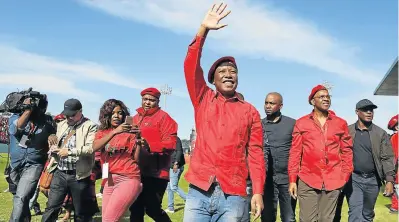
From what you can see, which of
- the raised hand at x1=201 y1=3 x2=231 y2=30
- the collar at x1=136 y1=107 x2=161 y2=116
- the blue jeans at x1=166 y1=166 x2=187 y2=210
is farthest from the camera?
the blue jeans at x1=166 y1=166 x2=187 y2=210

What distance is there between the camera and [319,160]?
6.12 m

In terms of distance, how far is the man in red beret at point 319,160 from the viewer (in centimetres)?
604

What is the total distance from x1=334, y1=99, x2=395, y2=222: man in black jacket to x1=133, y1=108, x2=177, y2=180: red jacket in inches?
108

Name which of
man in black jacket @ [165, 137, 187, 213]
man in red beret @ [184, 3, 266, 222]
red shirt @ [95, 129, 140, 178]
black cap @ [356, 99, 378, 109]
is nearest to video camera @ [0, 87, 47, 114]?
red shirt @ [95, 129, 140, 178]

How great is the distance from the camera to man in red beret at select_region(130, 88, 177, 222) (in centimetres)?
632

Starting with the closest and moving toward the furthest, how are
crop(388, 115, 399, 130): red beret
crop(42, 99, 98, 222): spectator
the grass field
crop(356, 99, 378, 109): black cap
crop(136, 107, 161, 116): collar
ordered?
crop(42, 99, 98, 222): spectator
crop(136, 107, 161, 116): collar
crop(356, 99, 378, 109): black cap
the grass field
crop(388, 115, 399, 130): red beret

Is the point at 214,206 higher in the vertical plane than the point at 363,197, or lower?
higher

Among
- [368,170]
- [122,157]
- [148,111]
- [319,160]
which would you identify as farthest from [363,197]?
[122,157]

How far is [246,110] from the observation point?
11.8 feet

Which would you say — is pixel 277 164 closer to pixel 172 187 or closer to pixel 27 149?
pixel 27 149

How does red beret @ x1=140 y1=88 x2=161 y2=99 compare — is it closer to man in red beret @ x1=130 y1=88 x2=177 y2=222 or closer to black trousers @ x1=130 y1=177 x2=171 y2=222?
man in red beret @ x1=130 y1=88 x2=177 y2=222

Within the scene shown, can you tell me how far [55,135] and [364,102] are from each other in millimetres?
4760

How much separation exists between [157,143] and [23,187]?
6.59 ft

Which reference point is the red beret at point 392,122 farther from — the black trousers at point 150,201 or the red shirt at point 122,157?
the red shirt at point 122,157
